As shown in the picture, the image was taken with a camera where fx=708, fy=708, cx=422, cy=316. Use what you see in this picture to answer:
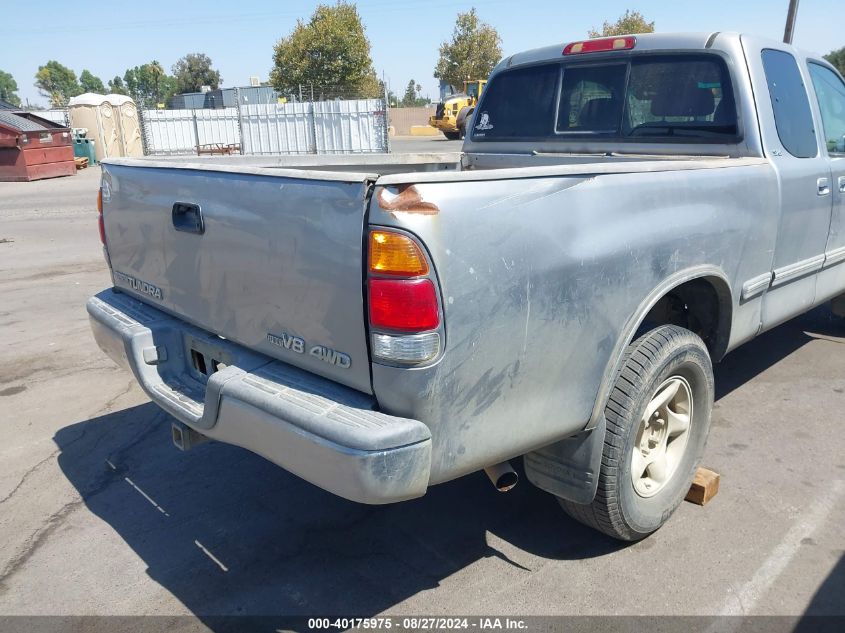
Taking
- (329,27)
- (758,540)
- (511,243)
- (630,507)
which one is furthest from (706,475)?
(329,27)

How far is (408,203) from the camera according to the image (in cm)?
208

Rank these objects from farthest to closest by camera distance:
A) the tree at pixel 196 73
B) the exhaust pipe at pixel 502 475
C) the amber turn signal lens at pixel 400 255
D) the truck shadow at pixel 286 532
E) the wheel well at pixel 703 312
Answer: the tree at pixel 196 73
the wheel well at pixel 703 312
the truck shadow at pixel 286 532
the exhaust pipe at pixel 502 475
the amber turn signal lens at pixel 400 255

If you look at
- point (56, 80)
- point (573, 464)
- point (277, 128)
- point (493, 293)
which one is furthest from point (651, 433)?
point (56, 80)

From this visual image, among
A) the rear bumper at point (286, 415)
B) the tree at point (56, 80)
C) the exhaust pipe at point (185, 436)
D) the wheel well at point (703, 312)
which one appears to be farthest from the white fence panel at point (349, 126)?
the tree at point (56, 80)

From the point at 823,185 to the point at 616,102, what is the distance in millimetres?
1258

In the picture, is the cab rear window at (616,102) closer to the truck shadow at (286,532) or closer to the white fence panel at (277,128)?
the truck shadow at (286,532)

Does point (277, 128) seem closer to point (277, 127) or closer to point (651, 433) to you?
point (277, 127)

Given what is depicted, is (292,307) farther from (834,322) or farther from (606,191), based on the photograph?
(834,322)

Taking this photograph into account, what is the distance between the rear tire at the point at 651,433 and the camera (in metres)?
2.73

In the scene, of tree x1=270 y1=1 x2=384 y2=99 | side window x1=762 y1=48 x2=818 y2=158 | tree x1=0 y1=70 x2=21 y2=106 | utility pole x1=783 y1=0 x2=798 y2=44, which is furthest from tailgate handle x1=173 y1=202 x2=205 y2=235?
tree x1=0 y1=70 x2=21 y2=106

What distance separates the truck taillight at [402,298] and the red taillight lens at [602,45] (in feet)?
9.29

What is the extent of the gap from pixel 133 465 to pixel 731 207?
3355 mm

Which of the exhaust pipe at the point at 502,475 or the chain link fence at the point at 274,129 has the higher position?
the chain link fence at the point at 274,129

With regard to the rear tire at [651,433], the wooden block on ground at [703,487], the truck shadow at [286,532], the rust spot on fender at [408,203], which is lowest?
the truck shadow at [286,532]
